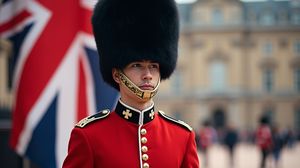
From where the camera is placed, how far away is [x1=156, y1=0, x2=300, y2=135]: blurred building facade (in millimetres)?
40688

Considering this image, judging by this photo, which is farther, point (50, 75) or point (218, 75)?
point (218, 75)

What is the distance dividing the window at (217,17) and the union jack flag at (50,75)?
3825 cm

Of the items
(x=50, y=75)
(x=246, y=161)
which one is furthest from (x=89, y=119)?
(x=246, y=161)

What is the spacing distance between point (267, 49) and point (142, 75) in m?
40.5

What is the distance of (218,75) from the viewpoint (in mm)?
41219

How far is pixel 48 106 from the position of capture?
3.34 m

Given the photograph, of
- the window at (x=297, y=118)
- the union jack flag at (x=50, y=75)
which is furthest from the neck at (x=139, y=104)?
the window at (x=297, y=118)

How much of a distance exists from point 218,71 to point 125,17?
39169mm

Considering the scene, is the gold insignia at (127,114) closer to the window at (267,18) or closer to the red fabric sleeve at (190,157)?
the red fabric sleeve at (190,157)

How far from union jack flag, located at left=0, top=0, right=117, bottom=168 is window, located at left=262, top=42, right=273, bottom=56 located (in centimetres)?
3925

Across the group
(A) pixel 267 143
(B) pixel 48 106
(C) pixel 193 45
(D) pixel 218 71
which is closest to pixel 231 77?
(D) pixel 218 71

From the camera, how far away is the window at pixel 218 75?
1612 inches

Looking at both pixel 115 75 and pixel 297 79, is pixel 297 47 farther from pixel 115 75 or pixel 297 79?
pixel 115 75

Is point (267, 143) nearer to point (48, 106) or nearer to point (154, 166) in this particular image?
point (48, 106)
